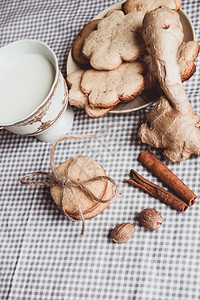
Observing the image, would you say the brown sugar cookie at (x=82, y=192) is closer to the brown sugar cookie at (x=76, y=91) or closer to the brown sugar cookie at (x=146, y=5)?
the brown sugar cookie at (x=76, y=91)

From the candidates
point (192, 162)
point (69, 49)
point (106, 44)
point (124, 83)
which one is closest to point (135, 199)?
point (192, 162)

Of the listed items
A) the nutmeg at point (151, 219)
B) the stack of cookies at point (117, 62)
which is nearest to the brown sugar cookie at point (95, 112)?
the stack of cookies at point (117, 62)

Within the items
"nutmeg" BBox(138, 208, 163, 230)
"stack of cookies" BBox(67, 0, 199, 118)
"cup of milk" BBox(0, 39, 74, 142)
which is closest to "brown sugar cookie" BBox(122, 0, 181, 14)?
"stack of cookies" BBox(67, 0, 199, 118)

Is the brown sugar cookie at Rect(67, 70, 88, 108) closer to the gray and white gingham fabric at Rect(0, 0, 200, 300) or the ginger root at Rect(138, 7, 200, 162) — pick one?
the gray and white gingham fabric at Rect(0, 0, 200, 300)

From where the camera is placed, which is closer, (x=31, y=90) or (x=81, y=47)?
(x=31, y=90)

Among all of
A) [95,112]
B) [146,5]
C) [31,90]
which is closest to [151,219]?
[95,112]

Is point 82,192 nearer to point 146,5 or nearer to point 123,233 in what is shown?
point 123,233
